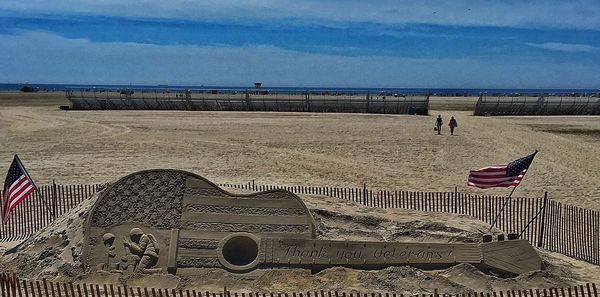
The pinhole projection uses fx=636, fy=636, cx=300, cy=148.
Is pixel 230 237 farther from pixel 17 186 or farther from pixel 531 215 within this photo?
pixel 531 215

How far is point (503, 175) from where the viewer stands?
40.0 ft

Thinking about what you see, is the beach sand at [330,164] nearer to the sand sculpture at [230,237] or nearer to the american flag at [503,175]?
the sand sculpture at [230,237]

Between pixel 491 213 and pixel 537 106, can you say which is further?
pixel 537 106

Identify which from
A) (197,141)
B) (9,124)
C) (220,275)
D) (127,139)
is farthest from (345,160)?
(9,124)

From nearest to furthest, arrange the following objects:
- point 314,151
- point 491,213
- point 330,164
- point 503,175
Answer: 1. point 503,175
2. point 491,213
3. point 330,164
4. point 314,151

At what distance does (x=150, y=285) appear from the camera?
9.98 m

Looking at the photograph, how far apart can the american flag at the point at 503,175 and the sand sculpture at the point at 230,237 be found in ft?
5.53

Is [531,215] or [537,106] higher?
[537,106]

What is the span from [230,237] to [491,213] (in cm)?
Answer: 791

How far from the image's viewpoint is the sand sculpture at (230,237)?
10391 mm

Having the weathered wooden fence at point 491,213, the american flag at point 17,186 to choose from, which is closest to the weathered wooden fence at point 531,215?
the weathered wooden fence at point 491,213

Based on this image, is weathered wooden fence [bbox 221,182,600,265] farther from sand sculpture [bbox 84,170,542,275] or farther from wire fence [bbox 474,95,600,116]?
wire fence [bbox 474,95,600,116]

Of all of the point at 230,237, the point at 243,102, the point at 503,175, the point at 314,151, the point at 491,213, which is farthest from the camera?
the point at 243,102

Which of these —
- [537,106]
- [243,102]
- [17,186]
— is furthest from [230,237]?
[537,106]
